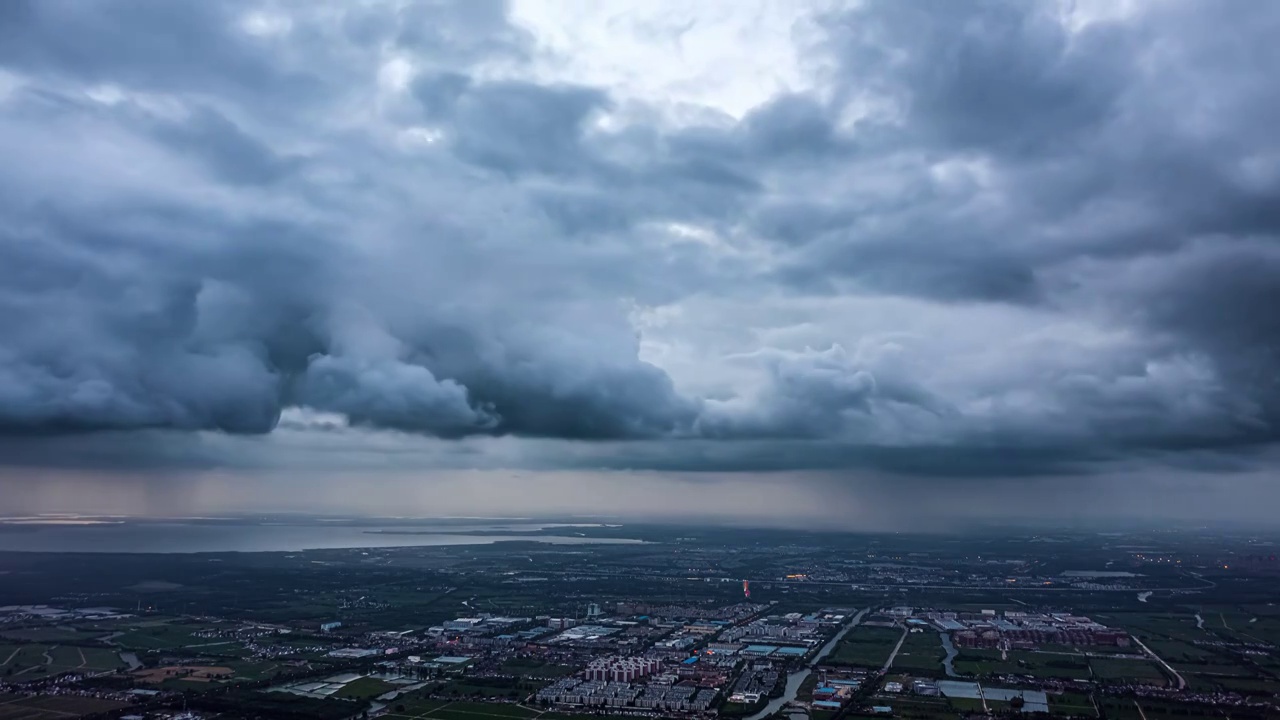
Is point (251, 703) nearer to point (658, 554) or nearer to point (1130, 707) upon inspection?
point (1130, 707)

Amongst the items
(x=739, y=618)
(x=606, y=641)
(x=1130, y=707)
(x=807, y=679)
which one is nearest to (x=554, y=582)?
(x=739, y=618)

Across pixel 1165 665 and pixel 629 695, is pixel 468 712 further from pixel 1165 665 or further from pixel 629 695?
pixel 1165 665

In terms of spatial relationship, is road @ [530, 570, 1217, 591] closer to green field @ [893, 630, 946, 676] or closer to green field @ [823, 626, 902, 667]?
green field @ [823, 626, 902, 667]

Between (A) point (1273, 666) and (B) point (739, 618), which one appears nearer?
(A) point (1273, 666)

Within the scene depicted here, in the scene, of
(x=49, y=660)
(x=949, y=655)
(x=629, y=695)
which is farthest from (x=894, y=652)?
(x=49, y=660)

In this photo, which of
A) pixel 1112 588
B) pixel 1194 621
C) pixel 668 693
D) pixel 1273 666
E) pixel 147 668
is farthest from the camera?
pixel 1112 588

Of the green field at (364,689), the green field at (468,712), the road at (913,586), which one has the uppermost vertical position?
the green field at (364,689)

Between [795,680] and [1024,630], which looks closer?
[795,680]

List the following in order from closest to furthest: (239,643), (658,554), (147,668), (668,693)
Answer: (668,693) → (147,668) → (239,643) → (658,554)

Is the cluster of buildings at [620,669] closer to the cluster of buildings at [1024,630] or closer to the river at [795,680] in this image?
the river at [795,680]

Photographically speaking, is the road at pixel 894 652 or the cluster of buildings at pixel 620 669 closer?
the cluster of buildings at pixel 620 669

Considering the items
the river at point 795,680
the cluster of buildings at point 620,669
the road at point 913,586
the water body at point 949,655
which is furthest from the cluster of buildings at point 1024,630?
the cluster of buildings at point 620,669
